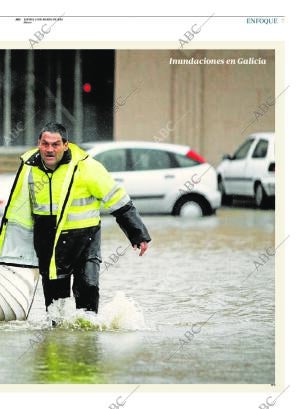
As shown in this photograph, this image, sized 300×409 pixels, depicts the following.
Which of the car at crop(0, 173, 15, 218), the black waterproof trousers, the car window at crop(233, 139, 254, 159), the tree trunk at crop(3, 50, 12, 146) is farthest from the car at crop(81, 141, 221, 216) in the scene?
the black waterproof trousers

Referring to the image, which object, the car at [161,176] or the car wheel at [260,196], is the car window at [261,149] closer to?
the car wheel at [260,196]

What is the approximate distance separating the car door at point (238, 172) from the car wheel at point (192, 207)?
1.13 m

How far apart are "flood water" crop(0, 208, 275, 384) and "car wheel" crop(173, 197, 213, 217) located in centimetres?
420

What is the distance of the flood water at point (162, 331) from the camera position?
8.36 m

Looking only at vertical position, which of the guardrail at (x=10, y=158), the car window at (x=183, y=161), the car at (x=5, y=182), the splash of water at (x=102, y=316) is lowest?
the splash of water at (x=102, y=316)

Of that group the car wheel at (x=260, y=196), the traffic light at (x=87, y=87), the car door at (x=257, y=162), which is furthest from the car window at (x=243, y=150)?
the traffic light at (x=87, y=87)

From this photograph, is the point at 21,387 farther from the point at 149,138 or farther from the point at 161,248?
the point at 149,138

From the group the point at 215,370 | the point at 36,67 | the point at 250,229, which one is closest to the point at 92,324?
the point at 215,370

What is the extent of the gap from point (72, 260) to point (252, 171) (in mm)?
9756

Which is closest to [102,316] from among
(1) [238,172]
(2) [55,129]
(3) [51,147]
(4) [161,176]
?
(3) [51,147]

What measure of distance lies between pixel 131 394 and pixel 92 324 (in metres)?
1.36

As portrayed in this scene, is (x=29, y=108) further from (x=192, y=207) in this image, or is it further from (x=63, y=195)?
(x=63, y=195)

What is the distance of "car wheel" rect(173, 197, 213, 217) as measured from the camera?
59.1 feet

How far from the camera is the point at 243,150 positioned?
1941 centimetres
